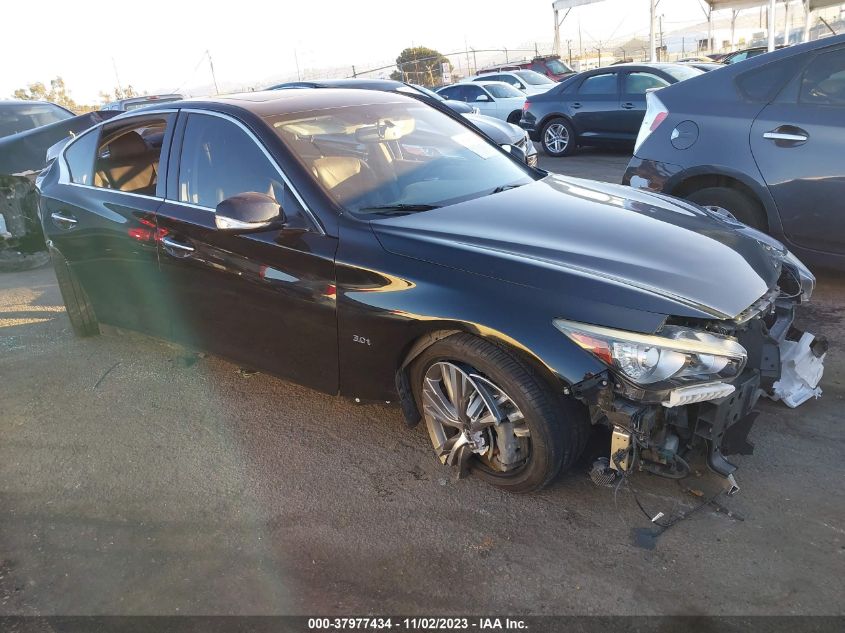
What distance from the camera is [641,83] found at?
11.3 metres

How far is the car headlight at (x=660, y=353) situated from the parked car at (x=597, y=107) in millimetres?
9380

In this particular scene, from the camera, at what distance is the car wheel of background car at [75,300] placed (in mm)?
4727

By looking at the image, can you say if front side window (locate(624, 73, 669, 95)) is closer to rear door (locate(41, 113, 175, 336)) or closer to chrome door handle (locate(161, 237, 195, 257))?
rear door (locate(41, 113, 175, 336))

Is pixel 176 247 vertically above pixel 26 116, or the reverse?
pixel 26 116

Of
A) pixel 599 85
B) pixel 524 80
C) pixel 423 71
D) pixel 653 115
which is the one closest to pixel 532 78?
pixel 524 80

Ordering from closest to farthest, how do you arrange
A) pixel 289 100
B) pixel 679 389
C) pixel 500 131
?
1. pixel 679 389
2. pixel 289 100
3. pixel 500 131

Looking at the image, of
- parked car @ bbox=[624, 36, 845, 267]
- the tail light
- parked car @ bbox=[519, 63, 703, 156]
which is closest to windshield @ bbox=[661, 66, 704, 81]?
parked car @ bbox=[519, 63, 703, 156]

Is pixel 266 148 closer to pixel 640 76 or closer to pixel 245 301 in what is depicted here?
pixel 245 301

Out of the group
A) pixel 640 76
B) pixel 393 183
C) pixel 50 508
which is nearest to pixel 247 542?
pixel 50 508

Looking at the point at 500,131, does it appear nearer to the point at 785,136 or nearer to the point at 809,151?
Result: the point at 785,136

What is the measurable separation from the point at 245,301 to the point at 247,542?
122cm

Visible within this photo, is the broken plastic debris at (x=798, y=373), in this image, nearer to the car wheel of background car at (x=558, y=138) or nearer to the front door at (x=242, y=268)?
the front door at (x=242, y=268)

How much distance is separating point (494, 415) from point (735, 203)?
3.03 meters

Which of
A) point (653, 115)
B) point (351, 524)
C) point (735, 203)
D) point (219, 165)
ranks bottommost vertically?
point (351, 524)
